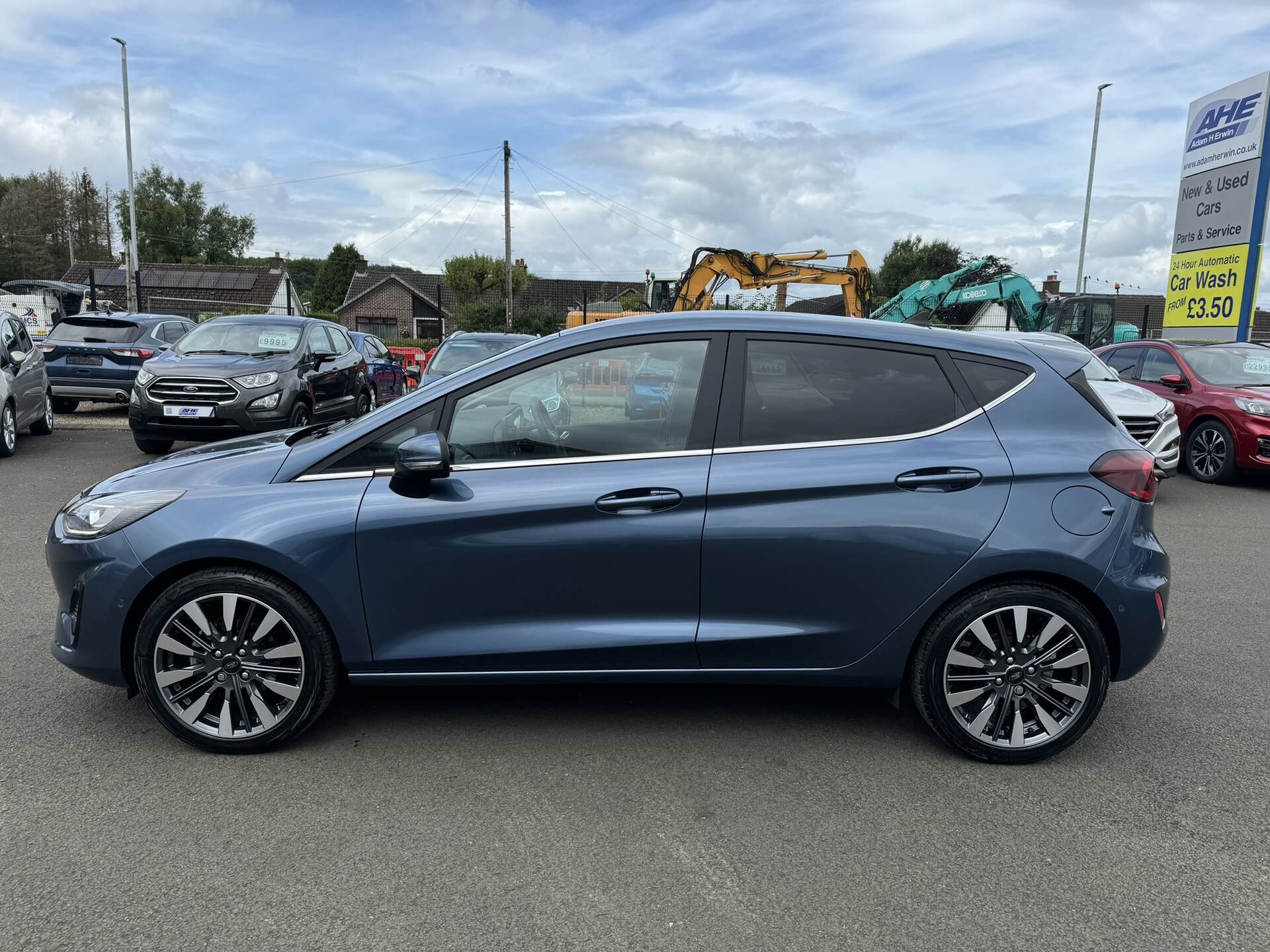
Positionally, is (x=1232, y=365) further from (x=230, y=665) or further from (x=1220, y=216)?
(x=230, y=665)

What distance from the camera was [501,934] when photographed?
254 cm

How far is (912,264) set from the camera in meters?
64.2

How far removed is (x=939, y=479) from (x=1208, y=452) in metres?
9.37

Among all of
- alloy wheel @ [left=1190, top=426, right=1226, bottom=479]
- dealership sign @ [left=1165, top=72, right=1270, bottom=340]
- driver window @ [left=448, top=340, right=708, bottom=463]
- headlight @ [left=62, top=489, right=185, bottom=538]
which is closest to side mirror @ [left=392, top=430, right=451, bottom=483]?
driver window @ [left=448, top=340, right=708, bottom=463]

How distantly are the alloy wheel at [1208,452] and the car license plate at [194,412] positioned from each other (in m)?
11.3

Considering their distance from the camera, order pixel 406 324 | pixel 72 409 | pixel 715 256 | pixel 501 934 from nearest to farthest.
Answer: pixel 501 934 → pixel 72 409 → pixel 715 256 → pixel 406 324

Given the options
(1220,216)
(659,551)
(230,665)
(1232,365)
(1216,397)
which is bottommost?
(230,665)

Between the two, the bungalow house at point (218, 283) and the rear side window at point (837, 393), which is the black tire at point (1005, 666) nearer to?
the rear side window at point (837, 393)

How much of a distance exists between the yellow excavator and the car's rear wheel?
10891 mm

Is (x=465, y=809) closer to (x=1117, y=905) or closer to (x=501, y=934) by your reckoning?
(x=501, y=934)

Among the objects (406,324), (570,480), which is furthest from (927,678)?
(406,324)

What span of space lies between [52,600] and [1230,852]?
5.72m

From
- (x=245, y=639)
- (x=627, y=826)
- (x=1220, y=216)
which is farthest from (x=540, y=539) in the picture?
(x=1220, y=216)

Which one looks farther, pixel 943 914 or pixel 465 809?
pixel 465 809
